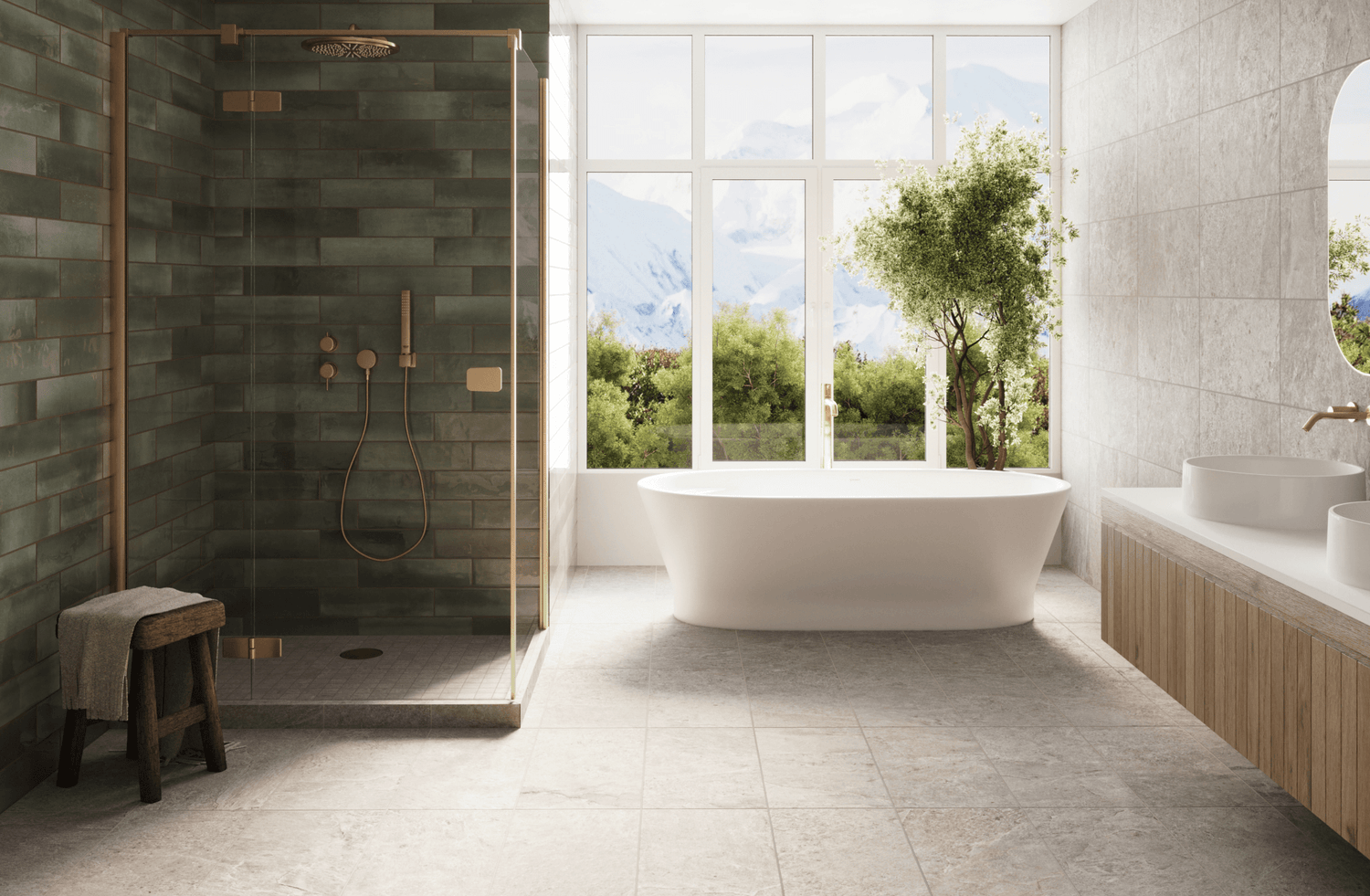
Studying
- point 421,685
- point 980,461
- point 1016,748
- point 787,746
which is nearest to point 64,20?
point 421,685

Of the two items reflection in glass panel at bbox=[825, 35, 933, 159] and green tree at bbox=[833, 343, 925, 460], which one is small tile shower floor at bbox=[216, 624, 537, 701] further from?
reflection in glass panel at bbox=[825, 35, 933, 159]

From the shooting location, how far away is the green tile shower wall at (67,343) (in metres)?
3.24

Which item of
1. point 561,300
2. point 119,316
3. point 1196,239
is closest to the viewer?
point 119,316

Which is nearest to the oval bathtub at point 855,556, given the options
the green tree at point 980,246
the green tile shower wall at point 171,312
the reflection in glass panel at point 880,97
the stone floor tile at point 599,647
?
the stone floor tile at point 599,647

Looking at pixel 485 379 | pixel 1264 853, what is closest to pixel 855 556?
pixel 485 379

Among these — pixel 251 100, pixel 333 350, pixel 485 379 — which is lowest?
pixel 485 379

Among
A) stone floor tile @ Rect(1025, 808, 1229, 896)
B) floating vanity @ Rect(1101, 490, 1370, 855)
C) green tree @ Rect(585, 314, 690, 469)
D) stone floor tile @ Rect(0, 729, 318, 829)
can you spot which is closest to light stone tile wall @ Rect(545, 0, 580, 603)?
green tree @ Rect(585, 314, 690, 469)

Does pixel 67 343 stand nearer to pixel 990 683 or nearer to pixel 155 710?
pixel 155 710

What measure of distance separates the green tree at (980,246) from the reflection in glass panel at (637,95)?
1.25 metres

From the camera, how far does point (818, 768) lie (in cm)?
348

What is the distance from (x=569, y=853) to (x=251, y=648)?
172 cm

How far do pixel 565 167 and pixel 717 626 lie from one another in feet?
7.97

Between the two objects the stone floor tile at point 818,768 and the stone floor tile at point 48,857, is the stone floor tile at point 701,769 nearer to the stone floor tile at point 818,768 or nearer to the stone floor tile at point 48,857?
the stone floor tile at point 818,768

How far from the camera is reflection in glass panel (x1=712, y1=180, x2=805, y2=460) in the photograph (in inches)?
253
